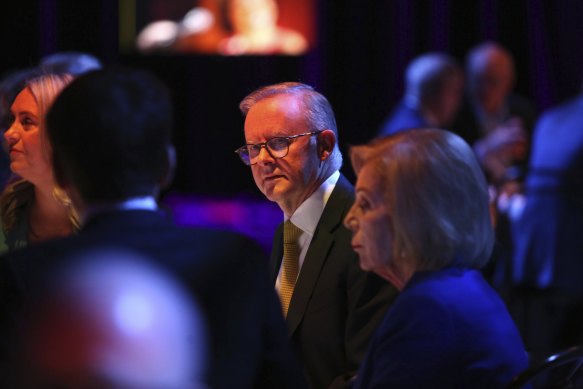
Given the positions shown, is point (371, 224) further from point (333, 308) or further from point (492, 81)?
point (492, 81)

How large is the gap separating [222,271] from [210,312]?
68 mm

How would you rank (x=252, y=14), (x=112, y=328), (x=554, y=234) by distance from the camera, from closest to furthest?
(x=112, y=328), (x=554, y=234), (x=252, y=14)

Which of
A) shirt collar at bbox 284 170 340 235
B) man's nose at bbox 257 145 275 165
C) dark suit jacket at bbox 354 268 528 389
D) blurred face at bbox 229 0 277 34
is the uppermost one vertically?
blurred face at bbox 229 0 277 34

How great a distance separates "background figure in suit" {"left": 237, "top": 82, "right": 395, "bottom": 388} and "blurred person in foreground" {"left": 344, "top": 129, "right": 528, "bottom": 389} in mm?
210

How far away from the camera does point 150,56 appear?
8.74m

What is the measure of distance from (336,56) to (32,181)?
18.5ft

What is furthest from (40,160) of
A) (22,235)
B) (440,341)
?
(440,341)

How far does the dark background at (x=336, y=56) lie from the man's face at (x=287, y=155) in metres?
4.29

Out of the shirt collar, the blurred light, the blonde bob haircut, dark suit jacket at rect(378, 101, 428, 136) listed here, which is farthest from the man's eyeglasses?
dark suit jacket at rect(378, 101, 428, 136)

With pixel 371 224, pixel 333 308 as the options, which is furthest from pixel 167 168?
pixel 333 308

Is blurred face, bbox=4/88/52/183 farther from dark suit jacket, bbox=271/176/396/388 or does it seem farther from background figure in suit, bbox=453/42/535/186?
background figure in suit, bbox=453/42/535/186

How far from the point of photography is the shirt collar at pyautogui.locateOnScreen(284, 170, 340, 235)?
8.91ft

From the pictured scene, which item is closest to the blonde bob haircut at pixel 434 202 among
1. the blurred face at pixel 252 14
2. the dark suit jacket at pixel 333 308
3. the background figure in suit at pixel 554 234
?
the dark suit jacket at pixel 333 308

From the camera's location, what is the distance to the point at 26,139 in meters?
2.89
